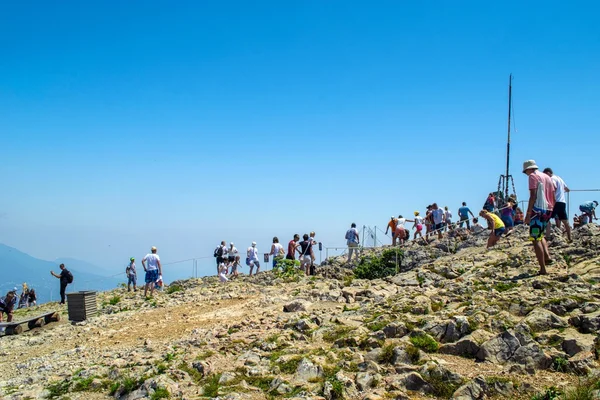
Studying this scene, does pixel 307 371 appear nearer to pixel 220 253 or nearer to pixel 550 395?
pixel 550 395

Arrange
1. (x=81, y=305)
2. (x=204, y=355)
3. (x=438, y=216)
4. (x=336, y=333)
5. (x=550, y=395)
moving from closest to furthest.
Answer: (x=550, y=395) → (x=204, y=355) → (x=336, y=333) → (x=81, y=305) → (x=438, y=216)

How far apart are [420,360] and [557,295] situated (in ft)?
11.6

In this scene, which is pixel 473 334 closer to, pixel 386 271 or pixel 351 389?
pixel 351 389

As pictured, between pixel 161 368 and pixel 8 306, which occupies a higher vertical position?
pixel 161 368

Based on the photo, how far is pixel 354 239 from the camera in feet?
76.4

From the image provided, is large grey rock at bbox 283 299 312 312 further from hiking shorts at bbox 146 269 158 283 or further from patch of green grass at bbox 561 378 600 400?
hiking shorts at bbox 146 269 158 283

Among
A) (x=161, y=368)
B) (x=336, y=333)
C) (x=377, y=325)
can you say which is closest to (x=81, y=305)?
(x=161, y=368)

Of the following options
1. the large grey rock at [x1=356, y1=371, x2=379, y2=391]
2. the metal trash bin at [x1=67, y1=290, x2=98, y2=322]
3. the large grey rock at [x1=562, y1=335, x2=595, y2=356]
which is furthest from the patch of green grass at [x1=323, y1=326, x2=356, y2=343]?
the metal trash bin at [x1=67, y1=290, x2=98, y2=322]

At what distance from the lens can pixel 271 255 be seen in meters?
25.2

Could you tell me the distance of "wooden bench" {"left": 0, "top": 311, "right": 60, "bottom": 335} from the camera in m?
17.5

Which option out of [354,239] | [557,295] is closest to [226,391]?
[557,295]

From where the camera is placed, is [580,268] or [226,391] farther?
[580,268]

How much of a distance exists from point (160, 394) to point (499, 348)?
541cm

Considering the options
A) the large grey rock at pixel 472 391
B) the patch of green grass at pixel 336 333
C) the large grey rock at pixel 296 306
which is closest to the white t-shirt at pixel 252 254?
the large grey rock at pixel 296 306
